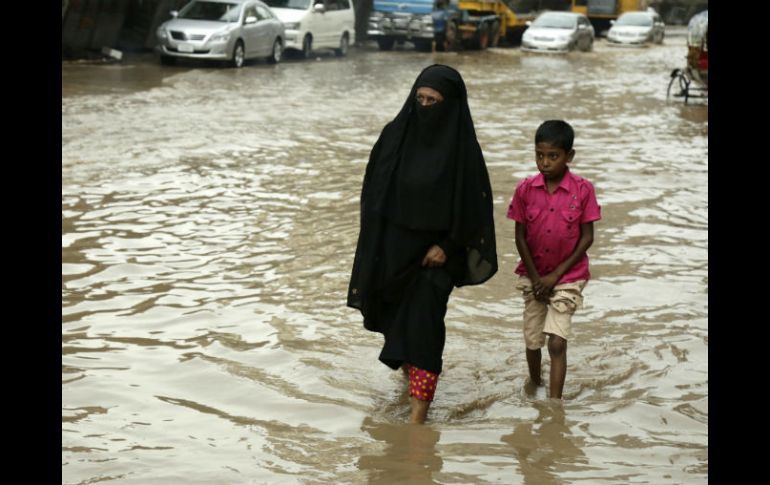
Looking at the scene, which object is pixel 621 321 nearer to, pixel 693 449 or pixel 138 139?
pixel 693 449

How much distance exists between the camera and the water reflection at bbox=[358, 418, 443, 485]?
17.7 feet

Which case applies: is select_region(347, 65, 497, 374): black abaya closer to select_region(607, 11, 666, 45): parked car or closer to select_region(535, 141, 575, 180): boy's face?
select_region(535, 141, 575, 180): boy's face

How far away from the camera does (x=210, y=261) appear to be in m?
9.67

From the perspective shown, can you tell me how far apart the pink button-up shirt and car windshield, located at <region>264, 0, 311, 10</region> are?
1045 inches

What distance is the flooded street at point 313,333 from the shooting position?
18.6ft

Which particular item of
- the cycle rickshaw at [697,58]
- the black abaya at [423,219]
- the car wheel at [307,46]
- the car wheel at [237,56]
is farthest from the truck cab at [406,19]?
the black abaya at [423,219]

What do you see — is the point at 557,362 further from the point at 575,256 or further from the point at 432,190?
the point at 432,190

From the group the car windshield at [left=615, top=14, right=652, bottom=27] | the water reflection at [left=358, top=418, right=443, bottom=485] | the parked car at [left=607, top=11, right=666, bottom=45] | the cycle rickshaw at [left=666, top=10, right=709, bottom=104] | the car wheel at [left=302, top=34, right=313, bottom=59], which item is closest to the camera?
the water reflection at [left=358, top=418, right=443, bottom=485]

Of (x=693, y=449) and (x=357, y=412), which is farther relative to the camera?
(x=357, y=412)

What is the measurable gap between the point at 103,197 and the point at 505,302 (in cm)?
487

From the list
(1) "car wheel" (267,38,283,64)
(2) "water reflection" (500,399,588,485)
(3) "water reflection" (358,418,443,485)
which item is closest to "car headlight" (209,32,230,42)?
(1) "car wheel" (267,38,283,64)

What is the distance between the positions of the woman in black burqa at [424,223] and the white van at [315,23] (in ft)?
83.1

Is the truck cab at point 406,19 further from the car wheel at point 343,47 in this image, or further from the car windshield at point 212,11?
the car windshield at point 212,11
